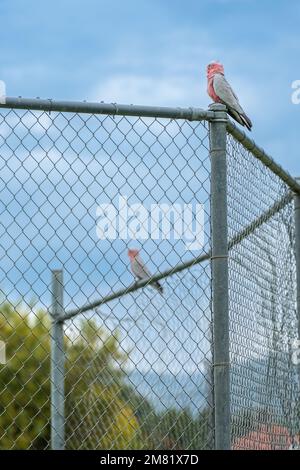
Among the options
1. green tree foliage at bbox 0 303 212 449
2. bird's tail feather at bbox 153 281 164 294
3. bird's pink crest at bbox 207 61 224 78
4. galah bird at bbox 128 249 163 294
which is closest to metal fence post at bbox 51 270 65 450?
green tree foliage at bbox 0 303 212 449

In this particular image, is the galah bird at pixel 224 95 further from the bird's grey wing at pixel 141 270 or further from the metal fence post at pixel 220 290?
the bird's grey wing at pixel 141 270

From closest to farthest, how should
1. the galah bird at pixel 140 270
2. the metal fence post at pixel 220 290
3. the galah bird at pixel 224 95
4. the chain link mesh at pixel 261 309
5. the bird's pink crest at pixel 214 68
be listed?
the metal fence post at pixel 220 290, the chain link mesh at pixel 261 309, the galah bird at pixel 224 95, the bird's pink crest at pixel 214 68, the galah bird at pixel 140 270

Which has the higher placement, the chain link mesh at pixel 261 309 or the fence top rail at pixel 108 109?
the fence top rail at pixel 108 109

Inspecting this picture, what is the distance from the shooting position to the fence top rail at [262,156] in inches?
156

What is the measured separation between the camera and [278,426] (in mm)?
4492

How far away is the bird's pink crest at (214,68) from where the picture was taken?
4.64 metres

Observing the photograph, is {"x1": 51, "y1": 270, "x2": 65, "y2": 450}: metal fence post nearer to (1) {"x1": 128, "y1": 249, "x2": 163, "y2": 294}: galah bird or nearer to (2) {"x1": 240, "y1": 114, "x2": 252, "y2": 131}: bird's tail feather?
(1) {"x1": 128, "y1": 249, "x2": 163, "y2": 294}: galah bird

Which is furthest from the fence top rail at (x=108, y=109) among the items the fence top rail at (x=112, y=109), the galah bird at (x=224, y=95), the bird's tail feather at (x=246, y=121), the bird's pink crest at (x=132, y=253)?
the bird's pink crest at (x=132, y=253)

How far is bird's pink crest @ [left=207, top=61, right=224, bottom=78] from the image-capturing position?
15.2 feet

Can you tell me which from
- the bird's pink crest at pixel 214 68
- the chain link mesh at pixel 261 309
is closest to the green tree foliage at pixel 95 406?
the chain link mesh at pixel 261 309

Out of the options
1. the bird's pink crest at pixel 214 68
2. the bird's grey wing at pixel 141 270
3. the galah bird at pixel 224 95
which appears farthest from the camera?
the bird's grey wing at pixel 141 270

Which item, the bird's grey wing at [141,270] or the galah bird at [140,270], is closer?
the galah bird at [140,270]

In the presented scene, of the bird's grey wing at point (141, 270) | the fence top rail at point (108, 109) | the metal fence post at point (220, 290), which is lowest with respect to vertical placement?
the metal fence post at point (220, 290)

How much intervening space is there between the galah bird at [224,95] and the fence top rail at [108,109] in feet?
1.16
